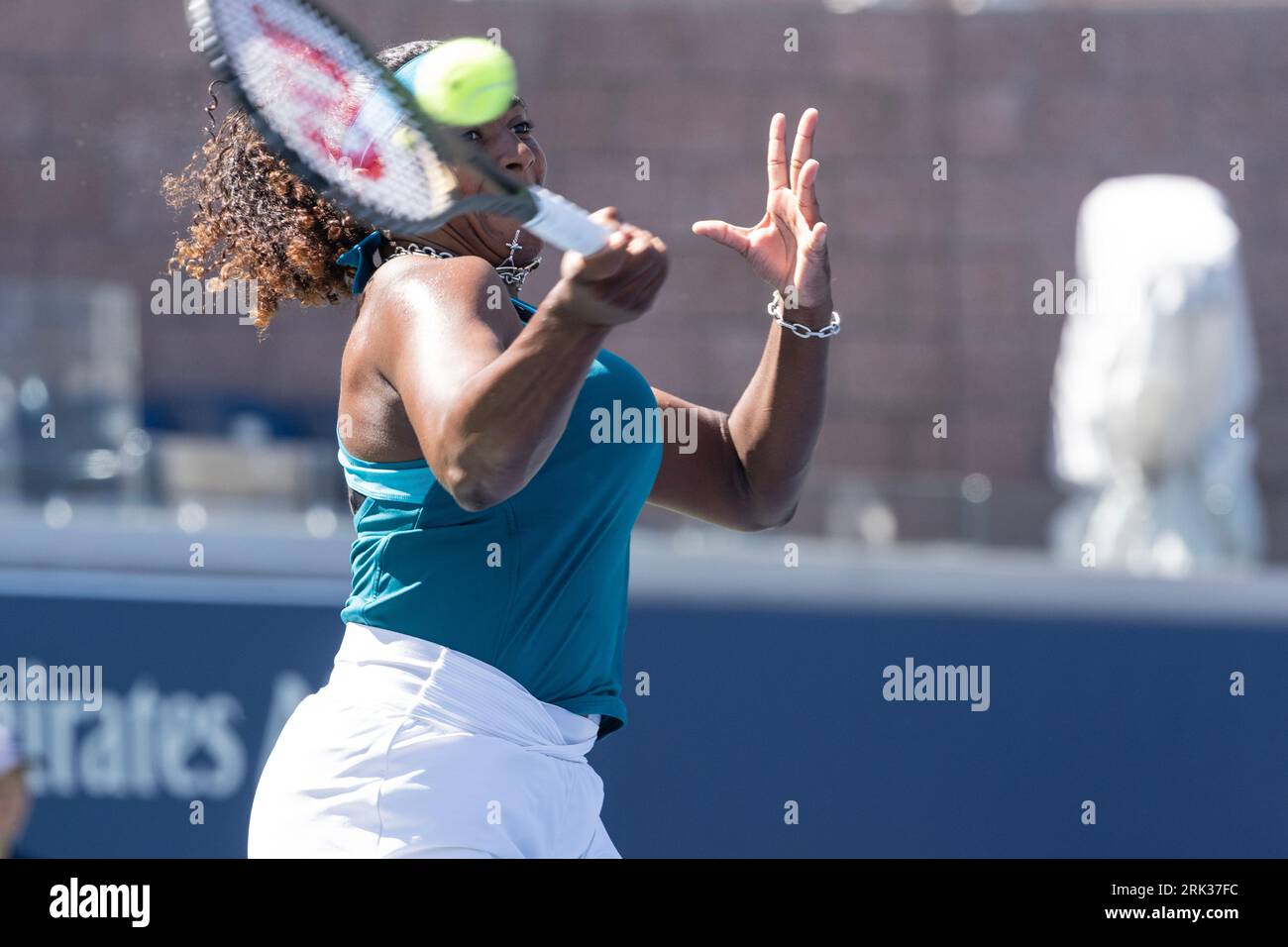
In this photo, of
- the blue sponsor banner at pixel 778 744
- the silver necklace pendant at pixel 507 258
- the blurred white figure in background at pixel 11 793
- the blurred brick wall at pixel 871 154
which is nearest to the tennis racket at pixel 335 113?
the silver necklace pendant at pixel 507 258

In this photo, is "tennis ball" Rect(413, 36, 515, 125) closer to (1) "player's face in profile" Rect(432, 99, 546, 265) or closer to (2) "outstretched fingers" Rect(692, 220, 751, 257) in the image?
(1) "player's face in profile" Rect(432, 99, 546, 265)

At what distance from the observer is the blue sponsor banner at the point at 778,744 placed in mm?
3496

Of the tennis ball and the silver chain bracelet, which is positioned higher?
the tennis ball

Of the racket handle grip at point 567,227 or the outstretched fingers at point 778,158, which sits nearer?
the racket handle grip at point 567,227

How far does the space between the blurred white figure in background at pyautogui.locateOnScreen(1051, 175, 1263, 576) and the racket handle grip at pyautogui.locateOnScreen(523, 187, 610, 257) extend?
3.47 metres

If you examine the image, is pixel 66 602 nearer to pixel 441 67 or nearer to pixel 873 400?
pixel 441 67

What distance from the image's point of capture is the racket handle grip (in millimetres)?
1659

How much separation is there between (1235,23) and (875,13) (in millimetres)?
1510

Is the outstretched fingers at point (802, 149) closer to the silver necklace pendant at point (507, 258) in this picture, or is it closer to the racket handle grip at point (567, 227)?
the silver necklace pendant at point (507, 258)

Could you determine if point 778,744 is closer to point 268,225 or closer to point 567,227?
point 268,225

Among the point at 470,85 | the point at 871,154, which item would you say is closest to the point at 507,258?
the point at 470,85

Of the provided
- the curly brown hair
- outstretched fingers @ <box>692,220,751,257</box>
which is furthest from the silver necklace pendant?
outstretched fingers @ <box>692,220,751,257</box>

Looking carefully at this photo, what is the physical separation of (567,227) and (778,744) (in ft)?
6.61

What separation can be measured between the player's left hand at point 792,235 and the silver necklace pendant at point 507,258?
27 cm
